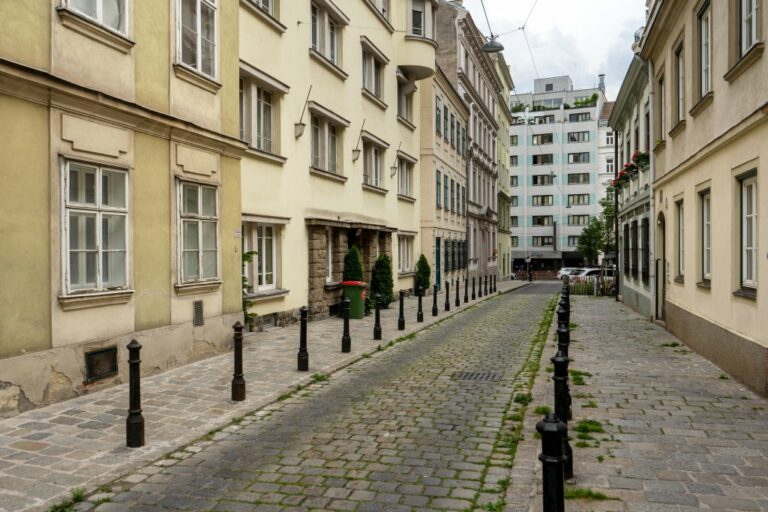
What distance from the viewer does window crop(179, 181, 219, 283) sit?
32.0ft

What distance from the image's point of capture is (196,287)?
9.91 m

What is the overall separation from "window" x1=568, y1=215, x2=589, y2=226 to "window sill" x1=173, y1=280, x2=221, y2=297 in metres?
70.9

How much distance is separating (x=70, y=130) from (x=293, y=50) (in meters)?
8.65

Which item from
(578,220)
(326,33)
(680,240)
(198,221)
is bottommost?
(680,240)

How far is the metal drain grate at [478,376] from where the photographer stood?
901cm

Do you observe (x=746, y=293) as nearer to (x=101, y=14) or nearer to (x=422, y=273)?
(x=101, y=14)

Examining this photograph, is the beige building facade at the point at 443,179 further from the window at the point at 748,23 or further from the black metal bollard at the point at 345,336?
the window at the point at 748,23

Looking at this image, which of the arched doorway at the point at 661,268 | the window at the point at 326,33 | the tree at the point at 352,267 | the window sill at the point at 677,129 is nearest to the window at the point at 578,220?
the arched doorway at the point at 661,268

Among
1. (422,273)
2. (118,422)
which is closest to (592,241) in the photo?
(422,273)

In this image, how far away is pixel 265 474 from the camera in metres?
5.11

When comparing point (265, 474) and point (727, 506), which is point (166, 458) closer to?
point (265, 474)

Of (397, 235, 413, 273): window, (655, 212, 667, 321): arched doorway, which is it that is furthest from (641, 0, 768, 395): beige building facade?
(397, 235, 413, 273): window

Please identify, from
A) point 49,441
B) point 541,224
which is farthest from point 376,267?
point 541,224

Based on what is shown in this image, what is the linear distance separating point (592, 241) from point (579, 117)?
19.4 m
